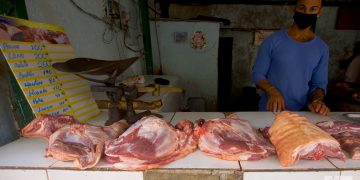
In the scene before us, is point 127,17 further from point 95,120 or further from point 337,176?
point 337,176

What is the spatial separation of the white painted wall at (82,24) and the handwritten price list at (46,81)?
0.42m

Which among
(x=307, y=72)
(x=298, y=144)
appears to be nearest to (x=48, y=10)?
(x=298, y=144)

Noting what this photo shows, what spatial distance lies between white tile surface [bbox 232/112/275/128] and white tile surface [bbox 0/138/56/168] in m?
1.39

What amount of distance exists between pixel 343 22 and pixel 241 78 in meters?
3.08

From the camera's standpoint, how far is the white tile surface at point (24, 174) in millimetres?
1154

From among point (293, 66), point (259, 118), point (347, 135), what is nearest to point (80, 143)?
point (259, 118)

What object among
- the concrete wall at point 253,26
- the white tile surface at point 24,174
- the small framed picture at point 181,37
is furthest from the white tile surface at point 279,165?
the concrete wall at point 253,26

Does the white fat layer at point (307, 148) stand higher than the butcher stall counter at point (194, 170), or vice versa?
the white fat layer at point (307, 148)

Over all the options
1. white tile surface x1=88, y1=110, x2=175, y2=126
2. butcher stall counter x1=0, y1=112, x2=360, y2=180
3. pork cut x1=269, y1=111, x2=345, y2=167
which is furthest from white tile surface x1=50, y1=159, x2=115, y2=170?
pork cut x1=269, y1=111, x2=345, y2=167

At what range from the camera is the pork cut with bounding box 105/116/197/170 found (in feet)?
3.81

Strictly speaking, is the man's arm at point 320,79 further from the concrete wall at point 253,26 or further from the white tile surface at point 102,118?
the concrete wall at point 253,26

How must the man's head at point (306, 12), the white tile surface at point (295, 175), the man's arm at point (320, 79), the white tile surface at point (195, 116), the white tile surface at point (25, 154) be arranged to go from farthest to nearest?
the man's arm at point (320, 79), the man's head at point (306, 12), the white tile surface at point (195, 116), the white tile surface at point (25, 154), the white tile surface at point (295, 175)

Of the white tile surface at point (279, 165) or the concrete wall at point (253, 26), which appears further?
the concrete wall at point (253, 26)

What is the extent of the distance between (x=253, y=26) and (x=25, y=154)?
5.96 metres
